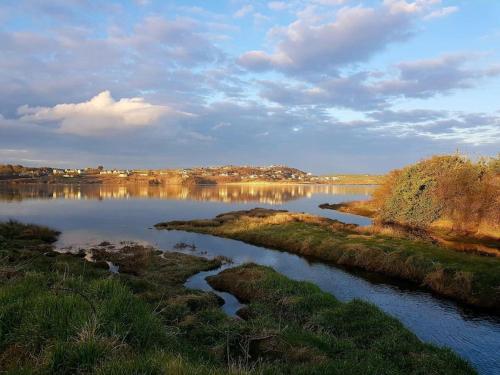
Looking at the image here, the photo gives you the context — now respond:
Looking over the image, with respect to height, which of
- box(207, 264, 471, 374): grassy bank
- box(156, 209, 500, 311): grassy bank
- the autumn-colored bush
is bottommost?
box(156, 209, 500, 311): grassy bank

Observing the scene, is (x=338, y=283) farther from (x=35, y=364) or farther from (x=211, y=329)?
(x=35, y=364)

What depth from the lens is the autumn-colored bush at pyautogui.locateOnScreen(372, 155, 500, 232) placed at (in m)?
53.1

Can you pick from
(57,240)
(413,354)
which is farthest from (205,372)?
(57,240)

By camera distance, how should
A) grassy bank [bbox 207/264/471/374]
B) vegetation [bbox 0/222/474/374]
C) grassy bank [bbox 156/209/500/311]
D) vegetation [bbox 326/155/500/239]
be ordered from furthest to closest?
vegetation [bbox 326/155/500/239] → grassy bank [bbox 156/209/500/311] → grassy bank [bbox 207/264/471/374] → vegetation [bbox 0/222/474/374]

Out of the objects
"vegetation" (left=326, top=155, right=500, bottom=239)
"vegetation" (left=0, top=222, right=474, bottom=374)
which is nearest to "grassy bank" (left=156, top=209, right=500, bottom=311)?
"vegetation" (left=326, top=155, right=500, bottom=239)

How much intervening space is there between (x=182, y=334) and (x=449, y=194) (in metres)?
54.9

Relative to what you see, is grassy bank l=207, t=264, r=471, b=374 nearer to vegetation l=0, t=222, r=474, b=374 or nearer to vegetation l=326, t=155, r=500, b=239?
vegetation l=0, t=222, r=474, b=374

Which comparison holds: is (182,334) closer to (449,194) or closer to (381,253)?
(381,253)

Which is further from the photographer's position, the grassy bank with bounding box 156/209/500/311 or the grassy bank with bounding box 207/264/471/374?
the grassy bank with bounding box 156/209/500/311

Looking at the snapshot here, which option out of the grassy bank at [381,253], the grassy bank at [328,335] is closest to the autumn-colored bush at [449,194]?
the grassy bank at [381,253]

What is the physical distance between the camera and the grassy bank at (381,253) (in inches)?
1169

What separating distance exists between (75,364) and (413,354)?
13835mm

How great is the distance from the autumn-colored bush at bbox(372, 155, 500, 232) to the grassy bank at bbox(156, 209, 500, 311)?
502 inches

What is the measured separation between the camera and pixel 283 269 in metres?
38.2
